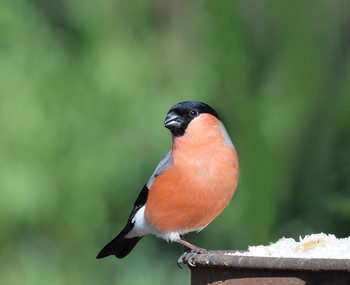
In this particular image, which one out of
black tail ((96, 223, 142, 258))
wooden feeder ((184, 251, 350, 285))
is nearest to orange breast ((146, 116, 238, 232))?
black tail ((96, 223, 142, 258))

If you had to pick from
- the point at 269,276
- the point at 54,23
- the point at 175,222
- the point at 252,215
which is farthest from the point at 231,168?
the point at 54,23

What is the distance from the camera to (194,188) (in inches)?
113

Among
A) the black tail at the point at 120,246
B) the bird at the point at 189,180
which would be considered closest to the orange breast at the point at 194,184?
the bird at the point at 189,180

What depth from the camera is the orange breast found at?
113 inches

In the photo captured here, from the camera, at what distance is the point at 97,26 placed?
141 inches

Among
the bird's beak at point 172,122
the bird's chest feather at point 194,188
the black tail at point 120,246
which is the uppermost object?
the bird's beak at point 172,122

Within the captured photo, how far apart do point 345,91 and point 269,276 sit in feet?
5.73

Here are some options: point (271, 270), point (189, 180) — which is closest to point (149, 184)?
point (189, 180)

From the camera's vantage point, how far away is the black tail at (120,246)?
3.27m

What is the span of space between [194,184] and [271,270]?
38.0 inches

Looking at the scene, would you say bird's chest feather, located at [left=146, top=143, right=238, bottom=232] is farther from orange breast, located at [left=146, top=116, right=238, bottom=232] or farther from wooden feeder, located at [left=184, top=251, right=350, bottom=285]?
wooden feeder, located at [left=184, top=251, right=350, bottom=285]

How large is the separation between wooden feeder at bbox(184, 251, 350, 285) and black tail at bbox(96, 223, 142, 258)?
1120 millimetres

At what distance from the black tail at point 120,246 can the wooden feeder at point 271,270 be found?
1.12 metres

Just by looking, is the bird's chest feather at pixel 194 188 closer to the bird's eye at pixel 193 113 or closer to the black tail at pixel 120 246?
the bird's eye at pixel 193 113
